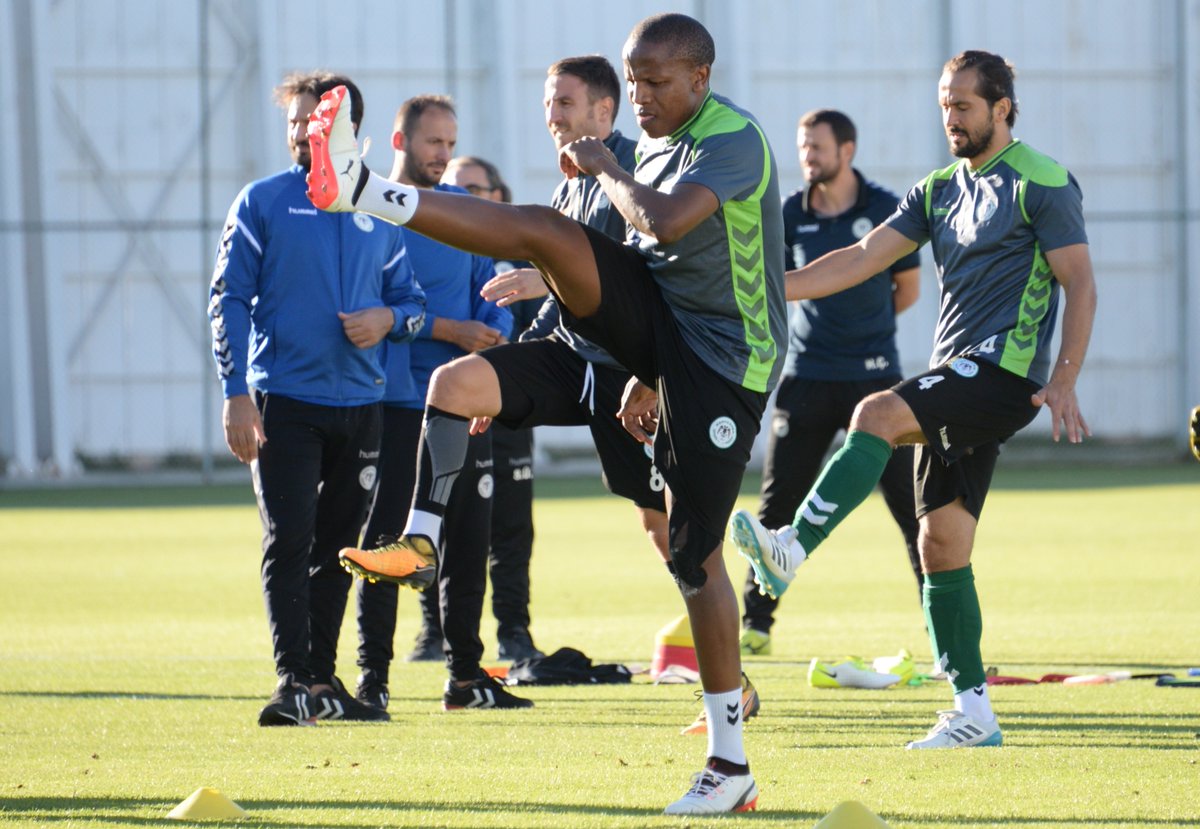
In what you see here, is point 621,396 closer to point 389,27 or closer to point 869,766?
point 869,766

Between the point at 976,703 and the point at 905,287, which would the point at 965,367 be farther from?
the point at 905,287

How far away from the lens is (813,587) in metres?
11.7

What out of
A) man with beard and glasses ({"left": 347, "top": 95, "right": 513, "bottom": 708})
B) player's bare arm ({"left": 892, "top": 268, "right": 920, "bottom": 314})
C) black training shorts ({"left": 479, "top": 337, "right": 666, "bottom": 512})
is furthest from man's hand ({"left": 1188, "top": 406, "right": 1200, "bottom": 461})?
player's bare arm ({"left": 892, "top": 268, "right": 920, "bottom": 314})

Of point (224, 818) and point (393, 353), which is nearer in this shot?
point (224, 818)

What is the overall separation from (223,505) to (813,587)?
992 cm

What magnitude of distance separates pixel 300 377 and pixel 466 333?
116 centimetres

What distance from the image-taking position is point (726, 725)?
4781 mm

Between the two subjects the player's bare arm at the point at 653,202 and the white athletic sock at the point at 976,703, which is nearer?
the player's bare arm at the point at 653,202

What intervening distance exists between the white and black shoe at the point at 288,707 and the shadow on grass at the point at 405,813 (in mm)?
1552

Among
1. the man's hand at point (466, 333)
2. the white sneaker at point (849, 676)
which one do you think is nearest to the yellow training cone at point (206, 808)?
the man's hand at point (466, 333)

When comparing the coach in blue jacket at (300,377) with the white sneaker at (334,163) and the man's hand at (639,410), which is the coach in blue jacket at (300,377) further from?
the white sneaker at (334,163)

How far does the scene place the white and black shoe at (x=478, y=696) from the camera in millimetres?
6930

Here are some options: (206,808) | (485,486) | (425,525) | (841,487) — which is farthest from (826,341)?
(206,808)

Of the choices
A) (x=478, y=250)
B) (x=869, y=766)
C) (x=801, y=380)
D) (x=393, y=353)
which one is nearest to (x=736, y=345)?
(x=478, y=250)
